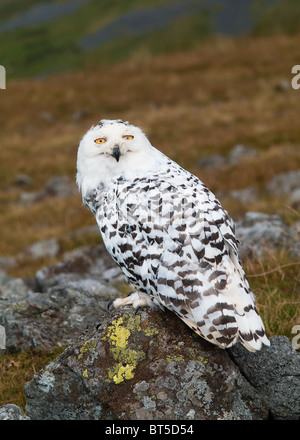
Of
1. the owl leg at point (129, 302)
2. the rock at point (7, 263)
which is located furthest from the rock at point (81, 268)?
the owl leg at point (129, 302)

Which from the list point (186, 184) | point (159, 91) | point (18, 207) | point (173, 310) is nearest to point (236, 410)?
point (173, 310)

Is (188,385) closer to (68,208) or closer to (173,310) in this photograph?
(173,310)

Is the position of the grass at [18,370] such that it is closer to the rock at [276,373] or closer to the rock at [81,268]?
the rock at [276,373]

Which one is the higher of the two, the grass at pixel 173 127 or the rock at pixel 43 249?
the grass at pixel 173 127

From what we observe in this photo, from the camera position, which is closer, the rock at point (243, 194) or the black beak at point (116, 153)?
the black beak at point (116, 153)

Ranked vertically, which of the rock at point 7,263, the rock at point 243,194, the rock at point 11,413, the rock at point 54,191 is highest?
the rock at point 11,413

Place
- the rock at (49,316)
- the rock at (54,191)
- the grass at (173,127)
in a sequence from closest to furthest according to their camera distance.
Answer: the rock at (49,316)
the grass at (173,127)
the rock at (54,191)

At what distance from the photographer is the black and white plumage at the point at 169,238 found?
4.26 meters

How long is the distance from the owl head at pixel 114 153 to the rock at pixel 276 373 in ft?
6.56

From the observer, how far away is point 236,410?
4293mm

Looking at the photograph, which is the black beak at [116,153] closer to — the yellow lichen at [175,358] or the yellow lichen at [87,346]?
the yellow lichen at [87,346]

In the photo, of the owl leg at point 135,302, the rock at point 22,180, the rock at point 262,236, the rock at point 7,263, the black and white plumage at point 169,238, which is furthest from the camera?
the rock at point 22,180

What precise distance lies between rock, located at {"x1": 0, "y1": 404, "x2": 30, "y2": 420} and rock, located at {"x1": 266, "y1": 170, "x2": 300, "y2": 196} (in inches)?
471
